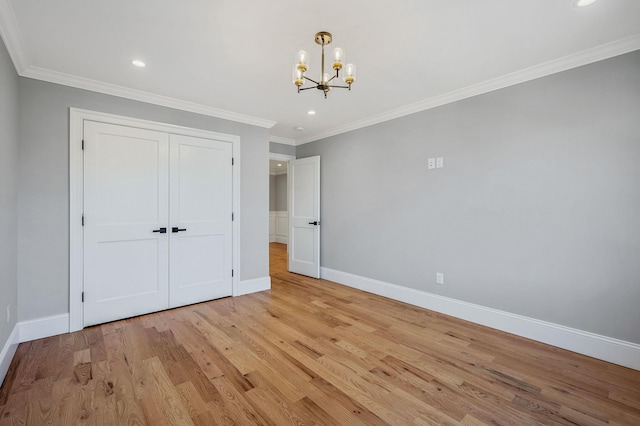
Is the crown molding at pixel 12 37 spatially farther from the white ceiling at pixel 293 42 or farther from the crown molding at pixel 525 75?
the crown molding at pixel 525 75

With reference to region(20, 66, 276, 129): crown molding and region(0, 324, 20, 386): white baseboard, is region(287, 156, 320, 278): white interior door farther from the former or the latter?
region(0, 324, 20, 386): white baseboard

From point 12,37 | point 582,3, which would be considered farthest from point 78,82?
point 582,3

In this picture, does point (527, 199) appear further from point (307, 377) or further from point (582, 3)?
point (307, 377)

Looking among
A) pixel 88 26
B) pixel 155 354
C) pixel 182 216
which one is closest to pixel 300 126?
pixel 182 216

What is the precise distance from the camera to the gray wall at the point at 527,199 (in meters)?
2.29

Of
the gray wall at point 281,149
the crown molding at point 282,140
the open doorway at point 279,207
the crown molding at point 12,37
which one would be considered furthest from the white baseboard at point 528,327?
the open doorway at point 279,207

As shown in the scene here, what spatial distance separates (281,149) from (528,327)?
4.42 m

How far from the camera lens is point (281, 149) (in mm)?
5324

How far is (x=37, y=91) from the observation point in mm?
2693

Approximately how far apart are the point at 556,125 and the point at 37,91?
16.0ft

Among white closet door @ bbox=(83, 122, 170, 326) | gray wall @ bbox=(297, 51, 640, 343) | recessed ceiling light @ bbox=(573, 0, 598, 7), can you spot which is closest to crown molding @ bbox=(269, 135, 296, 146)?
gray wall @ bbox=(297, 51, 640, 343)

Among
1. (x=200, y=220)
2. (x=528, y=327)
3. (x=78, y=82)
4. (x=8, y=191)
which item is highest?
(x=78, y=82)

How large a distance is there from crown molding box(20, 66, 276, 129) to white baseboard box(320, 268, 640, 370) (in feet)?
10.1

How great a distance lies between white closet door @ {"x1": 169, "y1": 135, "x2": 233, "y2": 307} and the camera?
3.50m
